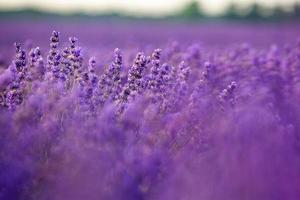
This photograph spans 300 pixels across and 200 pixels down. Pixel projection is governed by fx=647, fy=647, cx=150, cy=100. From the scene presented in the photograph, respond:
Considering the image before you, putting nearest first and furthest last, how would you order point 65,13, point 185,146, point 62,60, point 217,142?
1. point 217,142
2. point 185,146
3. point 62,60
4. point 65,13

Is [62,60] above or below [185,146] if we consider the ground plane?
above

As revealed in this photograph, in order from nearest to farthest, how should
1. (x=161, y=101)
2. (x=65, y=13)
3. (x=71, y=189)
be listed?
1. (x=71, y=189)
2. (x=161, y=101)
3. (x=65, y=13)

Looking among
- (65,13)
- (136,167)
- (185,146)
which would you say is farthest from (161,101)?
(65,13)

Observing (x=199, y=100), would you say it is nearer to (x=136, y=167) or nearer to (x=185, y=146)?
(x=185, y=146)

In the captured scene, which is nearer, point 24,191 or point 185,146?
point 24,191

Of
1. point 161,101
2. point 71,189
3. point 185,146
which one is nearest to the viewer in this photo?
point 71,189

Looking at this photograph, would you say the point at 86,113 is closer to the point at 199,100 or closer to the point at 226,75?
the point at 199,100

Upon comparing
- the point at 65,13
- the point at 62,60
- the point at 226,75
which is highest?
the point at 62,60

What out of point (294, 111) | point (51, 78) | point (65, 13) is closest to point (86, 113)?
point (51, 78)

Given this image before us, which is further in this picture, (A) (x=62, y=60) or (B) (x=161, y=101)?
(A) (x=62, y=60)
